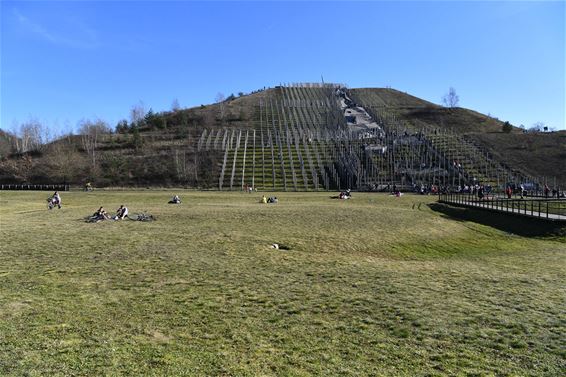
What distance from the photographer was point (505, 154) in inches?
3103

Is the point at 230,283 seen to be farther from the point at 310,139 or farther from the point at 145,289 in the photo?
the point at 310,139

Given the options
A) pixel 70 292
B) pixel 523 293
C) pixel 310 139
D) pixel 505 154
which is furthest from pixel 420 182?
pixel 70 292

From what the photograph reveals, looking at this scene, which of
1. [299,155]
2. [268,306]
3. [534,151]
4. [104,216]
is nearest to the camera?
[268,306]

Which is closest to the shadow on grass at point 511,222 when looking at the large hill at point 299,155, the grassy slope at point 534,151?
the large hill at point 299,155

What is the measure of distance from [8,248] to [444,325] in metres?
15.9

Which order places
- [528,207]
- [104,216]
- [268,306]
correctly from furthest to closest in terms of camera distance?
[528,207] < [104,216] < [268,306]

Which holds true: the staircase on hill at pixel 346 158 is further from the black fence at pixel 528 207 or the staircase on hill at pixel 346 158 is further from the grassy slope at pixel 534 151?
the black fence at pixel 528 207

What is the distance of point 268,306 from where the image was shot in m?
10.8

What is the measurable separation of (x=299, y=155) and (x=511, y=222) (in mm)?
A: 58804

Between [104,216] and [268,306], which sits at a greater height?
[104,216]

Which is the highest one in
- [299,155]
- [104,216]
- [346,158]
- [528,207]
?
[299,155]

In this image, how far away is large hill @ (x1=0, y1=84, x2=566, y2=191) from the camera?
72.0m

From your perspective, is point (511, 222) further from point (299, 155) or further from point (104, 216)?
point (299, 155)

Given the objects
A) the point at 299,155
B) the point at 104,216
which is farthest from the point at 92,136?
the point at 104,216
